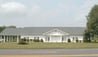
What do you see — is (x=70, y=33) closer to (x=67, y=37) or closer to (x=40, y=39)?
(x=67, y=37)

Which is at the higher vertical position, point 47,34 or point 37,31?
point 37,31

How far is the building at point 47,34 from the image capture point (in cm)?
8756

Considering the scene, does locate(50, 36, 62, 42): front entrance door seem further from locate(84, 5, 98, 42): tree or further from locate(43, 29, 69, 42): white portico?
locate(84, 5, 98, 42): tree

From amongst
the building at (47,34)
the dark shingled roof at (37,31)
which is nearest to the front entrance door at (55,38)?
the building at (47,34)

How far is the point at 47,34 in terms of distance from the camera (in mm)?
88625

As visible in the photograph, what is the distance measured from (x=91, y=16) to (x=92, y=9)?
2026 mm

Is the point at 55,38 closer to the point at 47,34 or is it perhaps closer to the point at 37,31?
the point at 47,34

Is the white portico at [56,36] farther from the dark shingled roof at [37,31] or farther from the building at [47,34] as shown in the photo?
the dark shingled roof at [37,31]

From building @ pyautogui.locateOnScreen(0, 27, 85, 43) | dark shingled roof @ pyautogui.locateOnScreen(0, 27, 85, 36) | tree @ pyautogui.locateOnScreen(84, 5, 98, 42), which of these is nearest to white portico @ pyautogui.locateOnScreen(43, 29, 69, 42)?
building @ pyautogui.locateOnScreen(0, 27, 85, 43)

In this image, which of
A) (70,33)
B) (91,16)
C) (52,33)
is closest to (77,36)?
(70,33)

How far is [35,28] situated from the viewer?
98.4 meters

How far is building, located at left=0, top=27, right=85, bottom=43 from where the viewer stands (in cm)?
8756

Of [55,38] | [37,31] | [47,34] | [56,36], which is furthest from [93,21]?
[37,31]

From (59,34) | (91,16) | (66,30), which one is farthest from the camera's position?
(66,30)
